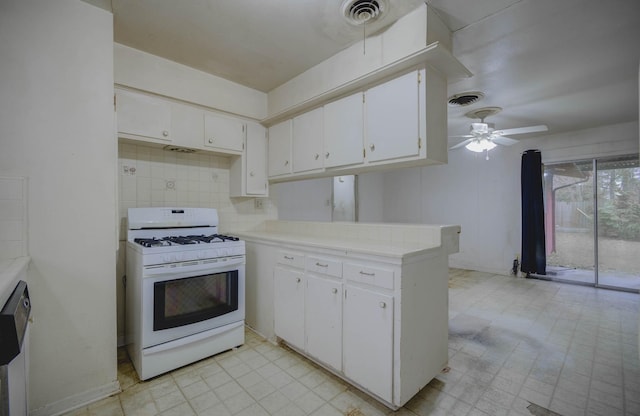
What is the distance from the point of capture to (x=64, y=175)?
1708 millimetres

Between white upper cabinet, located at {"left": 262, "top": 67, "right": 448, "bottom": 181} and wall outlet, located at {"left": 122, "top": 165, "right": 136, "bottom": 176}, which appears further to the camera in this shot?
wall outlet, located at {"left": 122, "top": 165, "right": 136, "bottom": 176}

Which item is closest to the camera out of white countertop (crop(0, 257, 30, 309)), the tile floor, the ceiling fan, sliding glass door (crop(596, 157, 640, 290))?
white countertop (crop(0, 257, 30, 309))

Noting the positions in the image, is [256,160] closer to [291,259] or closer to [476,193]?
[291,259]

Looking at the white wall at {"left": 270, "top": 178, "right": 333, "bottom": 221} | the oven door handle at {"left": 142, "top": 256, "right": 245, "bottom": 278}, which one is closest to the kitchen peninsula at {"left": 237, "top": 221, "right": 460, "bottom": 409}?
the oven door handle at {"left": 142, "top": 256, "right": 245, "bottom": 278}

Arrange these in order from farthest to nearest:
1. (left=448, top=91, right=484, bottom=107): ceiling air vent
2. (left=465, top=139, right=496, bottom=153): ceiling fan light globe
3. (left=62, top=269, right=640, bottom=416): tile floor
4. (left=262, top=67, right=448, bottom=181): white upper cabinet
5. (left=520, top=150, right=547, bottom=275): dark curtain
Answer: (left=520, top=150, right=547, bottom=275): dark curtain → (left=465, top=139, right=496, bottom=153): ceiling fan light globe → (left=448, top=91, right=484, bottom=107): ceiling air vent → (left=262, top=67, right=448, bottom=181): white upper cabinet → (left=62, top=269, right=640, bottom=416): tile floor

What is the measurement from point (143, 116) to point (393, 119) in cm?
202

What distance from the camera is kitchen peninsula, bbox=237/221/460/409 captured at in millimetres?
1622

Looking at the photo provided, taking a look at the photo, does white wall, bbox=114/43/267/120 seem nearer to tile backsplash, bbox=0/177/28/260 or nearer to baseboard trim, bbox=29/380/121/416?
tile backsplash, bbox=0/177/28/260

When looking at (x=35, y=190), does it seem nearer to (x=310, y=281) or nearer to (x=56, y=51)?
(x=56, y=51)

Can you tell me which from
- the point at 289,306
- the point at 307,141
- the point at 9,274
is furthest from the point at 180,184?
the point at 9,274

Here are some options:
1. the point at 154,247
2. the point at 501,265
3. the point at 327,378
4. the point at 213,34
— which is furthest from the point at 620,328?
the point at 213,34

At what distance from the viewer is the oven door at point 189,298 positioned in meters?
1.96

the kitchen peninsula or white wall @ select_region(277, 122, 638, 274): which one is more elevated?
white wall @ select_region(277, 122, 638, 274)

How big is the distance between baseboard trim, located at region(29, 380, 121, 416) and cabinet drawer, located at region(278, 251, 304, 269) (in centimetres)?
133
